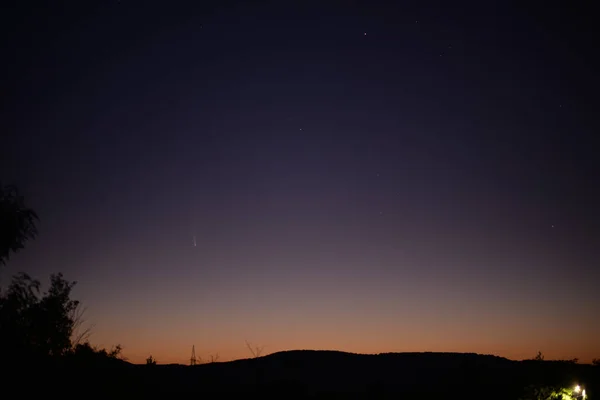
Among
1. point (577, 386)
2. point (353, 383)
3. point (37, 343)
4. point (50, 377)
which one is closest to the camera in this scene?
point (50, 377)

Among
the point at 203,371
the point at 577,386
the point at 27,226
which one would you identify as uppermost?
the point at 27,226

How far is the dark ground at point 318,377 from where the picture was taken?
53.8 feet

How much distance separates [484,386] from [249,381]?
1083 cm

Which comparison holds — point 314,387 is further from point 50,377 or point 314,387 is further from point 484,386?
point 50,377

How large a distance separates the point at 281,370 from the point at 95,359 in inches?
427

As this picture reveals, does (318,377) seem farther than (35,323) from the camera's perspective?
Yes

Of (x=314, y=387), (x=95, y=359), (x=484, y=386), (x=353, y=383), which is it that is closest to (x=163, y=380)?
(x=95, y=359)

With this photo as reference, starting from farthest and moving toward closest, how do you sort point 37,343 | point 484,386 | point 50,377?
1. point 484,386
2. point 37,343
3. point 50,377

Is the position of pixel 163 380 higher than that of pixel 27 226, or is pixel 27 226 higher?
pixel 27 226

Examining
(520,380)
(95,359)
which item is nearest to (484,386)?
(520,380)

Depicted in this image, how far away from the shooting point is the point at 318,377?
25.8 m

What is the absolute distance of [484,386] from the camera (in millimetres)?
23219

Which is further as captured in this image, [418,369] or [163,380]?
[418,369]

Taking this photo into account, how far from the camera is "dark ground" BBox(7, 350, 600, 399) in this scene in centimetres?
1641
